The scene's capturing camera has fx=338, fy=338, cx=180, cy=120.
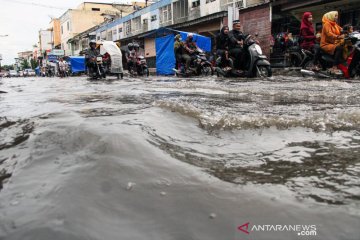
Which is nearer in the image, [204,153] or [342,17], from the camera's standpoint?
[204,153]

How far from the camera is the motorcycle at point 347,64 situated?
6570 millimetres

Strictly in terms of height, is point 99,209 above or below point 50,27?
below

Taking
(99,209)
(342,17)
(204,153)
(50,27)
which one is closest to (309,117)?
(204,153)

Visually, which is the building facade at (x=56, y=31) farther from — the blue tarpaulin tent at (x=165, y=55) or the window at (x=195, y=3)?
the blue tarpaulin tent at (x=165, y=55)

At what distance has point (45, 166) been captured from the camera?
1551 millimetres

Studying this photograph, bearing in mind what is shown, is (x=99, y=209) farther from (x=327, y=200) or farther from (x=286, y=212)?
(x=327, y=200)

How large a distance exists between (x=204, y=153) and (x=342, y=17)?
51.8 feet

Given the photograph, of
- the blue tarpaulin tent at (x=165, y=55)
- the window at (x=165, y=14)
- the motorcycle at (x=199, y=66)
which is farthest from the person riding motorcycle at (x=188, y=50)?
the window at (x=165, y=14)

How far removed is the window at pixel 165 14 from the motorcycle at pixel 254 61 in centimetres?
2191

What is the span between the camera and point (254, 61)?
7.87 m

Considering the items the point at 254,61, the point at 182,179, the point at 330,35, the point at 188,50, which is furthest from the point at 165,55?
the point at 182,179

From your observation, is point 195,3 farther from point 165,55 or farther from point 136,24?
point 136,24

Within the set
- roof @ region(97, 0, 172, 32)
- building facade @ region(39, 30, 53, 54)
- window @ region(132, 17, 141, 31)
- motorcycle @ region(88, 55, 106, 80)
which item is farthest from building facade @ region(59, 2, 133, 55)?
motorcycle @ region(88, 55, 106, 80)

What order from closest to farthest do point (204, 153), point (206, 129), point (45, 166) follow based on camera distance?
1. point (45, 166)
2. point (204, 153)
3. point (206, 129)
